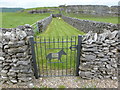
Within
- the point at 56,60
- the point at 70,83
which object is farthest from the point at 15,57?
the point at 56,60

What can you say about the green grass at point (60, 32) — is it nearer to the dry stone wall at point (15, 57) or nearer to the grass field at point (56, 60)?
the grass field at point (56, 60)

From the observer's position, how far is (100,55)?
3441 mm

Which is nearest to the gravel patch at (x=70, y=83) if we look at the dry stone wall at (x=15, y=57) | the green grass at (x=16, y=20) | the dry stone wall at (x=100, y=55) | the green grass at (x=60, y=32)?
the dry stone wall at (x=100, y=55)

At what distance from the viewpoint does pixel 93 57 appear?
3.47 meters

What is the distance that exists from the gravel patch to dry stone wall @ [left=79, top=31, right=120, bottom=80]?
7.0 inches

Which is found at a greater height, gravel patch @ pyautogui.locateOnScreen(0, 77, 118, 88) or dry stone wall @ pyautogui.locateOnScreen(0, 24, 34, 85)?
dry stone wall @ pyautogui.locateOnScreen(0, 24, 34, 85)

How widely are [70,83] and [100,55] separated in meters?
1.42

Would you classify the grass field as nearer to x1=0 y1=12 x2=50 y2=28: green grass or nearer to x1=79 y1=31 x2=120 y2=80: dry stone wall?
x1=79 y1=31 x2=120 y2=80: dry stone wall

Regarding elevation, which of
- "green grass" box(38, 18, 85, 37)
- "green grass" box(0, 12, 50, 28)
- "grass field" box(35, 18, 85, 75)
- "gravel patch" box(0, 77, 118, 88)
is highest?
"green grass" box(0, 12, 50, 28)

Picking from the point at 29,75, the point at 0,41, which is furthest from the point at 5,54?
the point at 29,75

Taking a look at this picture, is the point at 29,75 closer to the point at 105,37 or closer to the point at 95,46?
the point at 95,46

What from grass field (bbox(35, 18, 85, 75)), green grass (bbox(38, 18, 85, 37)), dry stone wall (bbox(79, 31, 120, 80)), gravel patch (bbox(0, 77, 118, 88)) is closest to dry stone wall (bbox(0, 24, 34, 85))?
gravel patch (bbox(0, 77, 118, 88))

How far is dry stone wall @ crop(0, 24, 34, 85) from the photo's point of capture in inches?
120

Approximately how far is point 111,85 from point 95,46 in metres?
1.50
